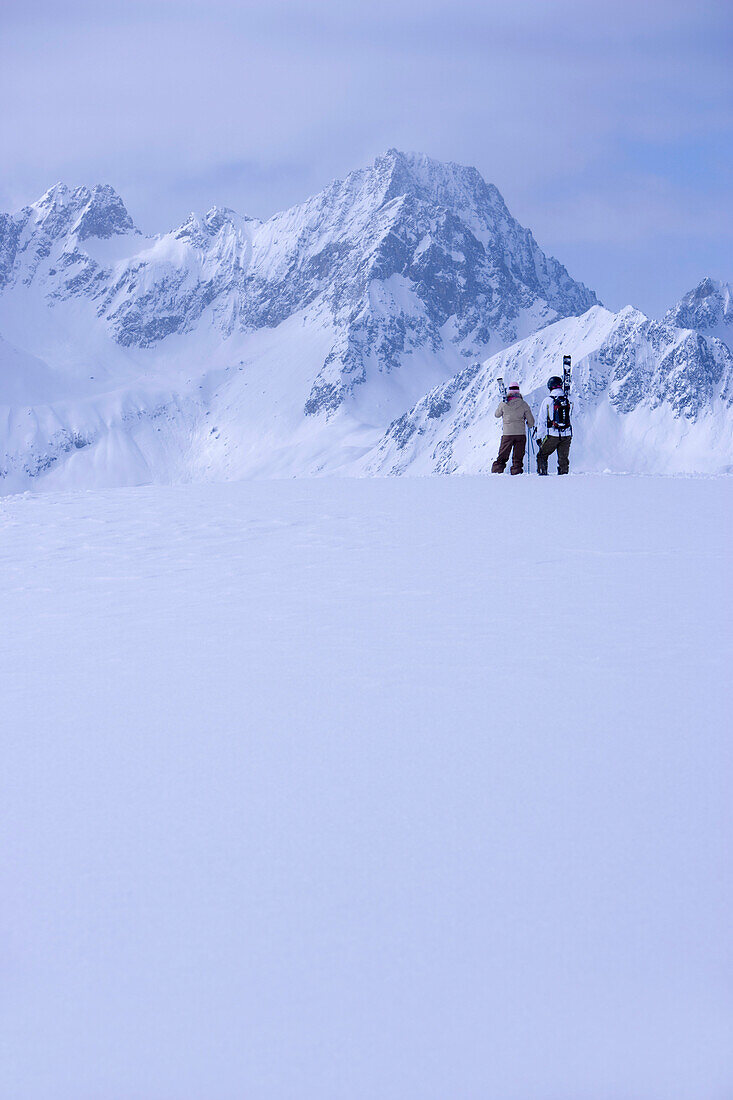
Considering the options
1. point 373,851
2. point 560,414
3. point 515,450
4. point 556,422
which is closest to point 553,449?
point 556,422

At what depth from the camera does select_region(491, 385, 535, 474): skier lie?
17.4 meters

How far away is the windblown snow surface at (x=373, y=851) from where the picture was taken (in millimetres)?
2818

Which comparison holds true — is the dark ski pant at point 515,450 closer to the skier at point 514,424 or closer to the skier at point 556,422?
the skier at point 514,424

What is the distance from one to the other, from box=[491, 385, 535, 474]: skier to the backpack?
40 cm

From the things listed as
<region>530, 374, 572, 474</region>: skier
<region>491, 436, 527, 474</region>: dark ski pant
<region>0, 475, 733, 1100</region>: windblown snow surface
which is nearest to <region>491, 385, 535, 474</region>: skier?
<region>491, 436, 527, 474</region>: dark ski pant

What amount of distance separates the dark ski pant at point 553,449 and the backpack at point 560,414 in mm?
225

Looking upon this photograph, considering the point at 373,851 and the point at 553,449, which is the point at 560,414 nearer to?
the point at 553,449

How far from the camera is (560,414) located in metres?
17.1

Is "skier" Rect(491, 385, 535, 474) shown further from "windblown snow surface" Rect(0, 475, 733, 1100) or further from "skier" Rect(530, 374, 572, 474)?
"windblown snow surface" Rect(0, 475, 733, 1100)

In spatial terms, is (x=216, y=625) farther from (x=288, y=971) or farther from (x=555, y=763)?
(x=288, y=971)

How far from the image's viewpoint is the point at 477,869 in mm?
3428

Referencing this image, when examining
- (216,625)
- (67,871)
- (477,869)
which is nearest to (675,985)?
(477,869)

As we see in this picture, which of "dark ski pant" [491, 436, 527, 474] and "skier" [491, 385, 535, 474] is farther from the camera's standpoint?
"dark ski pant" [491, 436, 527, 474]

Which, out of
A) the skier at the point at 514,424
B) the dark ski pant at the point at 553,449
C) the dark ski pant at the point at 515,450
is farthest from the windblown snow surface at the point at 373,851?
the dark ski pant at the point at 515,450
